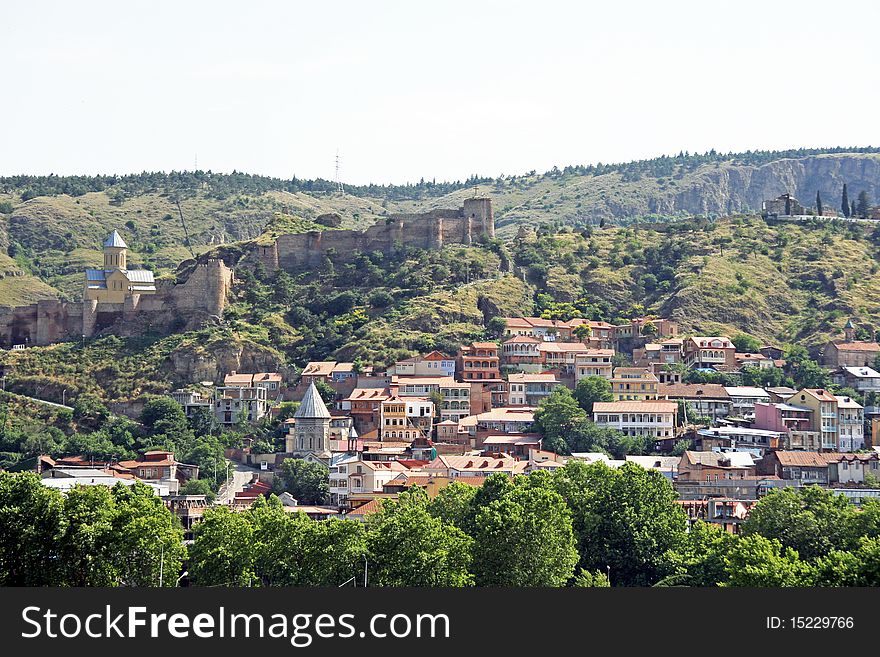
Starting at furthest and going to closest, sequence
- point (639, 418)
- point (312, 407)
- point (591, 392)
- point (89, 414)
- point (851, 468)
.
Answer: point (89, 414), point (591, 392), point (639, 418), point (312, 407), point (851, 468)

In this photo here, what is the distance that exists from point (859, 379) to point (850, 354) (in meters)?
4.11

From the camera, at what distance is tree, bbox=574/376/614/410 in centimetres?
9688

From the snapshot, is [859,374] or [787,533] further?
[859,374]

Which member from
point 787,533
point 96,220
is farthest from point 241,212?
point 787,533

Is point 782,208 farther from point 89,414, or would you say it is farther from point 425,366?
point 89,414

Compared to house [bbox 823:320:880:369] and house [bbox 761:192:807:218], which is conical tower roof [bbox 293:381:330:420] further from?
house [bbox 761:192:807:218]

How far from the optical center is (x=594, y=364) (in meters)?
102

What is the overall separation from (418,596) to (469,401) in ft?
187

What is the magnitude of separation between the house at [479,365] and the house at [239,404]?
1104cm

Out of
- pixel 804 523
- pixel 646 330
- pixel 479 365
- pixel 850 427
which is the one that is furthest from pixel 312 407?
pixel 804 523

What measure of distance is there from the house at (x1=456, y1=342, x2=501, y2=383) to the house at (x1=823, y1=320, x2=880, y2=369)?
64.2 feet

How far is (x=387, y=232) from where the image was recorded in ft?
401

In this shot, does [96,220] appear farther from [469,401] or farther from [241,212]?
[469,401]

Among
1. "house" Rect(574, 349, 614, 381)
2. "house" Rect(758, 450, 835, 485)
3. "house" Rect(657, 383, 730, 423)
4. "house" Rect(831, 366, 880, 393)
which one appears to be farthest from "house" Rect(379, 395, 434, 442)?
"house" Rect(831, 366, 880, 393)
